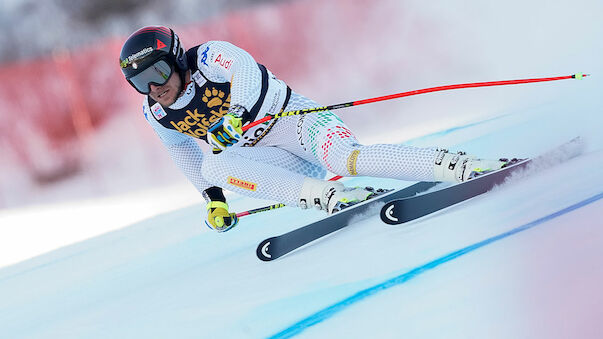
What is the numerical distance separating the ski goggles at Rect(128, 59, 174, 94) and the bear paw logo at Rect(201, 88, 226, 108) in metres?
0.17

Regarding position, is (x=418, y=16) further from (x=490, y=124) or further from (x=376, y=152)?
(x=376, y=152)

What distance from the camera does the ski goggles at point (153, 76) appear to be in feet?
7.59

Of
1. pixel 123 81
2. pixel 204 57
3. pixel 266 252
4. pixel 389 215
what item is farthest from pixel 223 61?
pixel 123 81

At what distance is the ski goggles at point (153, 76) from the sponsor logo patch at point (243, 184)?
46 cm

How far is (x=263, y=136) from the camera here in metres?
2.58

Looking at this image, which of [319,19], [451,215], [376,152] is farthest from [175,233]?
[319,19]

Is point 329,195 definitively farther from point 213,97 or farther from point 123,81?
point 123,81

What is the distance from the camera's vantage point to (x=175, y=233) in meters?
3.54

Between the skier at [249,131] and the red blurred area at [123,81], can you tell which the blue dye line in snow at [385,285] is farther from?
the red blurred area at [123,81]

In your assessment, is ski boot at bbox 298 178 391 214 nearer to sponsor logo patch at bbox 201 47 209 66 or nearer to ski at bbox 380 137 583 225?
ski at bbox 380 137 583 225

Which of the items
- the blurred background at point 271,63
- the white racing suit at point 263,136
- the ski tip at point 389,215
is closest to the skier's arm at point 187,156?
the white racing suit at point 263,136

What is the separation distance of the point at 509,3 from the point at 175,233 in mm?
4387

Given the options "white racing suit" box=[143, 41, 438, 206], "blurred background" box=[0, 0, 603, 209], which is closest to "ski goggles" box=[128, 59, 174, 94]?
"white racing suit" box=[143, 41, 438, 206]

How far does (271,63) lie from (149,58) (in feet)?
11.1
